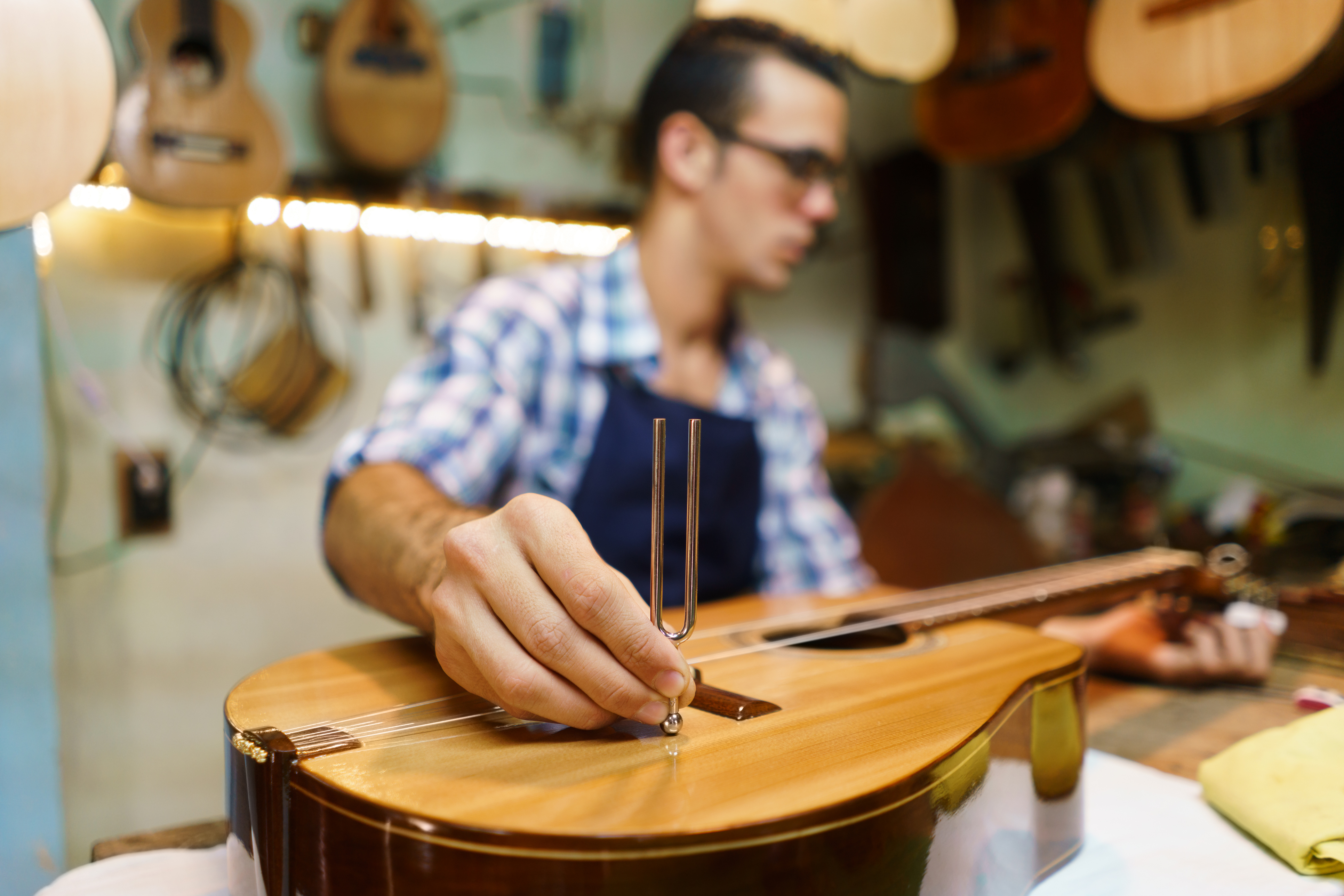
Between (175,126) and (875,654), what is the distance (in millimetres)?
2086

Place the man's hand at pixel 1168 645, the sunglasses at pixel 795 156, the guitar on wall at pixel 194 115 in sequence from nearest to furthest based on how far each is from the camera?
the man's hand at pixel 1168 645 < the sunglasses at pixel 795 156 < the guitar on wall at pixel 194 115

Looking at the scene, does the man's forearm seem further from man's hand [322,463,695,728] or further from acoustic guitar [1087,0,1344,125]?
acoustic guitar [1087,0,1344,125]

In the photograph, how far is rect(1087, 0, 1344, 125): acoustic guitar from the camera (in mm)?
1426

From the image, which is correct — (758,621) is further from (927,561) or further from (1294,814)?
(927,561)

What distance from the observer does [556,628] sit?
1.98 ft

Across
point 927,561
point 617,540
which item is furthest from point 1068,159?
point 617,540

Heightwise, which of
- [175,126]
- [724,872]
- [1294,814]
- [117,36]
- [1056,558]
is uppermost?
[117,36]

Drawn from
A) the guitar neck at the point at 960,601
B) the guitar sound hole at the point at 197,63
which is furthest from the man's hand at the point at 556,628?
the guitar sound hole at the point at 197,63

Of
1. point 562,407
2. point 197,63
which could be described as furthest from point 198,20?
point 562,407

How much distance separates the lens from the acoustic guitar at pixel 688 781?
1.53 feet

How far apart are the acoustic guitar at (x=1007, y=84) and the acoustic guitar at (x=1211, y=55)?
18.9 inches

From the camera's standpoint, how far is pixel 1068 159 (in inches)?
126

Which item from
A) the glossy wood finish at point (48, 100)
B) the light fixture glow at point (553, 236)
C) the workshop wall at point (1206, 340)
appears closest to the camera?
the glossy wood finish at point (48, 100)

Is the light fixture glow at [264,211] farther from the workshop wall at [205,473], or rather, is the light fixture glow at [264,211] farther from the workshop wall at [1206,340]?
the workshop wall at [1206,340]
